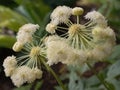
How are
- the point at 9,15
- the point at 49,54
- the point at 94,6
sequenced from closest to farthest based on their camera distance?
the point at 49,54
the point at 9,15
the point at 94,6

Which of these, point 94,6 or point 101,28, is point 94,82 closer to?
point 101,28

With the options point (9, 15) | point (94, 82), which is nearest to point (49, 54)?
point (94, 82)

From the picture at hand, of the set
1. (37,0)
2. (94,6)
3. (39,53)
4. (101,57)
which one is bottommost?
(101,57)

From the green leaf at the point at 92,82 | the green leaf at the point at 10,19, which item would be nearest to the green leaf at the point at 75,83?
the green leaf at the point at 92,82

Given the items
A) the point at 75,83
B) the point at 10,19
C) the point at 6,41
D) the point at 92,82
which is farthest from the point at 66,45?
the point at 10,19

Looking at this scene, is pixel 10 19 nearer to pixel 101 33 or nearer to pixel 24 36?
pixel 24 36

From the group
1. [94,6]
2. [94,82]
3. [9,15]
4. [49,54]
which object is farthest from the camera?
[94,6]
